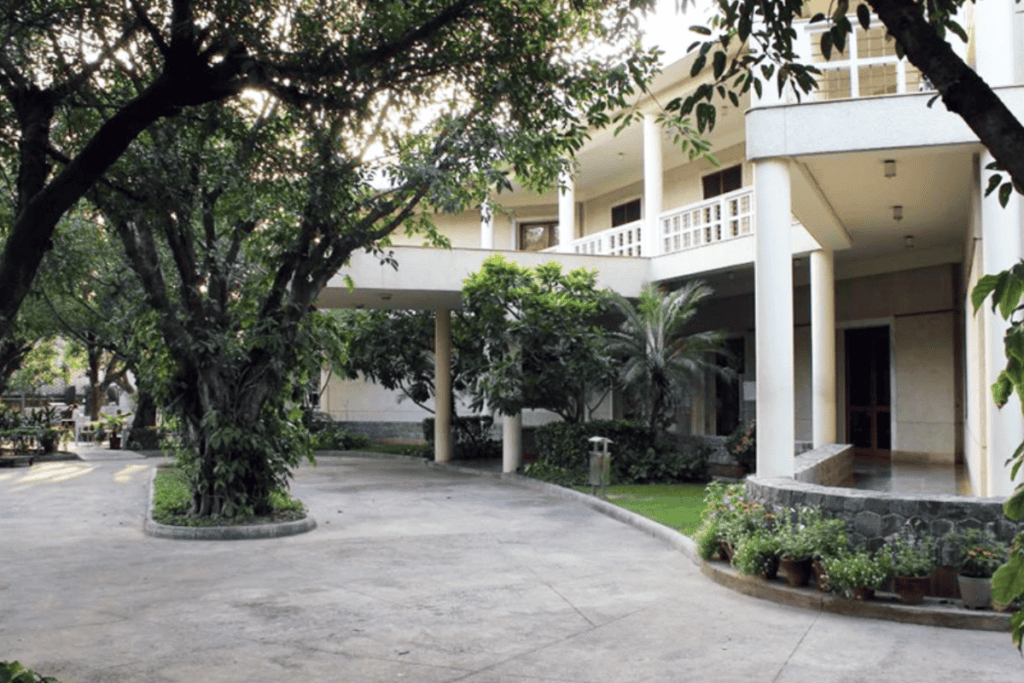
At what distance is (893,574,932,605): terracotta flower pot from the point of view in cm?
758

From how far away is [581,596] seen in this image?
8.58 metres

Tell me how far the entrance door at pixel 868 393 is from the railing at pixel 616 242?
474 cm

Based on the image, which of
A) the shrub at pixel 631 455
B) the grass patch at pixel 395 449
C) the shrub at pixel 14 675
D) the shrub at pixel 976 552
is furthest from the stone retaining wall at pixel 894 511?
the grass patch at pixel 395 449

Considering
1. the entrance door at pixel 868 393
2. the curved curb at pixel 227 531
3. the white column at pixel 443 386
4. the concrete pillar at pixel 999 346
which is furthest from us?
the white column at pixel 443 386

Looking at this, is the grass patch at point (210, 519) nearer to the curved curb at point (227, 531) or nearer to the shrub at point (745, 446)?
the curved curb at point (227, 531)

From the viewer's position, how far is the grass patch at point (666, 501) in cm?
1259

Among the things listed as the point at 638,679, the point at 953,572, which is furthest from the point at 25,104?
the point at 953,572

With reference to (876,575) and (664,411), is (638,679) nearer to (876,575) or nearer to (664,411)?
(876,575)

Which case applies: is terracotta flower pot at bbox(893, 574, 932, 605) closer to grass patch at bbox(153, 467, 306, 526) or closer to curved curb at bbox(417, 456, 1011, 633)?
curved curb at bbox(417, 456, 1011, 633)

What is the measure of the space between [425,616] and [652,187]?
13.6 metres

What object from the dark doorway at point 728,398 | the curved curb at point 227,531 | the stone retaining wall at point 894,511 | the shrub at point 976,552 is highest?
the dark doorway at point 728,398

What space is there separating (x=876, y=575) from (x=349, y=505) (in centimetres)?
958

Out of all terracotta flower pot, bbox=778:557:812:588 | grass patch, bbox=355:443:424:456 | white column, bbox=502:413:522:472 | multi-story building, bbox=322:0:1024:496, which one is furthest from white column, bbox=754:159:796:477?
grass patch, bbox=355:443:424:456

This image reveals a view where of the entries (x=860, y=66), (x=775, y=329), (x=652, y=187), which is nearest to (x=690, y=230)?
(x=652, y=187)
